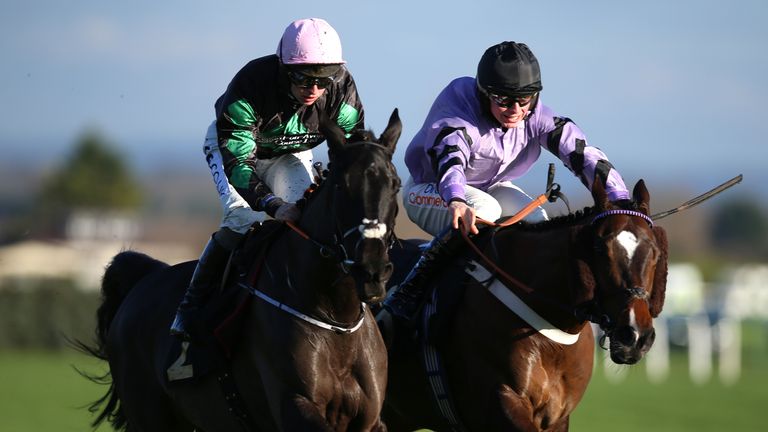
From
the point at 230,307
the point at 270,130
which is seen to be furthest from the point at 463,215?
the point at 230,307

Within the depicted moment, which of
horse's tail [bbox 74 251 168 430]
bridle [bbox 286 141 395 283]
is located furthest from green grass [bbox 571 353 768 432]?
bridle [bbox 286 141 395 283]

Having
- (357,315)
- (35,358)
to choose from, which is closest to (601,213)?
(357,315)

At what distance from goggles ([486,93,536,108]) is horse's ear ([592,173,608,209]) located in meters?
0.86

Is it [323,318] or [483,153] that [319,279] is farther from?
[483,153]

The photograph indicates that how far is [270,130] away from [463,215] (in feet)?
4.29

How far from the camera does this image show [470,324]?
7.38m

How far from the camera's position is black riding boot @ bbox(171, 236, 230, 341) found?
7453mm

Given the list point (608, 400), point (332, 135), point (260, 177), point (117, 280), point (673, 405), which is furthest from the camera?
point (608, 400)

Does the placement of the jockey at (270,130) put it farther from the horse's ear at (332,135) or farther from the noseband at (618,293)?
the noseband at (618,293)

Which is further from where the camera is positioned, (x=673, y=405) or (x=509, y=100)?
(x=673, y=405)

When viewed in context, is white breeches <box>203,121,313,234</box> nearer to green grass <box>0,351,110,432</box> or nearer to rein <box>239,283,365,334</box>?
rein <box>239,283,365,334</box>

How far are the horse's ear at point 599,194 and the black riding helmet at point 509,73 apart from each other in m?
0.87

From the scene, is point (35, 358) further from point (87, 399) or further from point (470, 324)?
point (470, 324)

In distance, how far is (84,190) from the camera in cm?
10325
